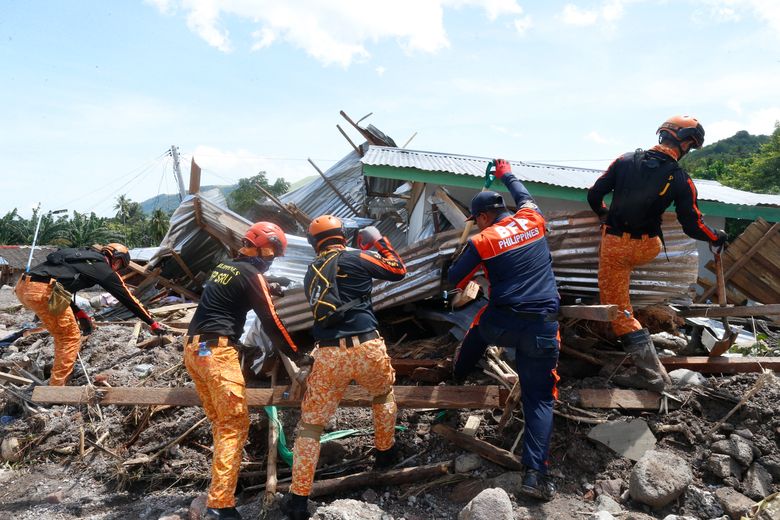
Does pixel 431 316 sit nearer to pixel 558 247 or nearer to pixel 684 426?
pixel 558 247

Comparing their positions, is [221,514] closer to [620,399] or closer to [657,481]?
[657,481]

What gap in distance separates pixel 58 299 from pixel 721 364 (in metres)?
6.77

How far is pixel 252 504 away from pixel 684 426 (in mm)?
3410

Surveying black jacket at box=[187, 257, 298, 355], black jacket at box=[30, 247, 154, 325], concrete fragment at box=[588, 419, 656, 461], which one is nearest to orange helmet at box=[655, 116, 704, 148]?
concrete fragment at box=[588, 419, 656, 461]

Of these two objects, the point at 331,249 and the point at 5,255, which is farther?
the point at 5,255

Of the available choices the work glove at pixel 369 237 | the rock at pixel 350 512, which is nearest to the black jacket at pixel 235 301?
the work glove at pixel 369 237

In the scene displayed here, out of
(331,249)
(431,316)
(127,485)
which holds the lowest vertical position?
(127,485)

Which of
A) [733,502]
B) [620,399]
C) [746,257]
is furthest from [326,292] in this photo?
[746,257]

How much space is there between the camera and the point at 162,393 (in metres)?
4.33

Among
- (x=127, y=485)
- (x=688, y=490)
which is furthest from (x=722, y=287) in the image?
(x=127, y=485)

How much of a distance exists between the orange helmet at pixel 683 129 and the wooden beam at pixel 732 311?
155 cm

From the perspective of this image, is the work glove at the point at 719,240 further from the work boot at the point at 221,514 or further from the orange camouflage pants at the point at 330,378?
the work boot at the point at 221,514

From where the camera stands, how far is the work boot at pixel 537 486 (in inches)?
136

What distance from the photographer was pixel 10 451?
5410 mm
